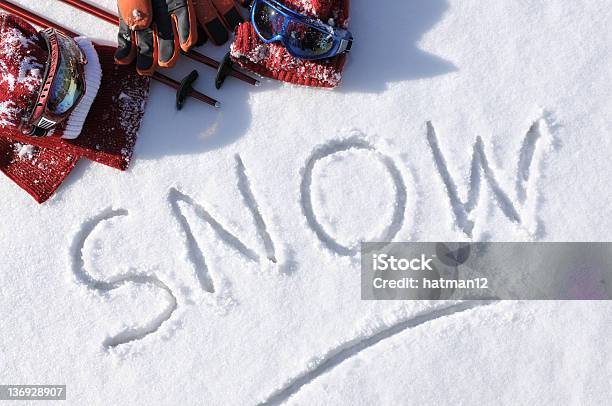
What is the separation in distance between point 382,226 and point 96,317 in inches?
33.0

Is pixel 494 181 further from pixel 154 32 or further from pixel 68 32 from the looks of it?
pixel 68 32

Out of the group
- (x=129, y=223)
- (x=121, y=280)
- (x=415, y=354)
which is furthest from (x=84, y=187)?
(x=415, y=354)

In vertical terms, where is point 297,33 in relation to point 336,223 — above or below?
above

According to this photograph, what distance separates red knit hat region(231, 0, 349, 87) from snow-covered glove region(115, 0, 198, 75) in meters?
0.14

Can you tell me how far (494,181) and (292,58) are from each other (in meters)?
0.64

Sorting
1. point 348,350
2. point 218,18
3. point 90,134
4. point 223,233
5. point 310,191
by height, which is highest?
point 218,18

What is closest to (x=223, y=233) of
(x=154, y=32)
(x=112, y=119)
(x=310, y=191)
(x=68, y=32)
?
(x=310, y=191)

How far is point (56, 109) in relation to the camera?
1.36 m

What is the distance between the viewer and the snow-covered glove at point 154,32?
1411 millimetres

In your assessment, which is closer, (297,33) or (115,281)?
(297,33)

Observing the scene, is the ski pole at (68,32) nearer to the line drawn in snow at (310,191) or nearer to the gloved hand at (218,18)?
the gloved hand at (218,18)

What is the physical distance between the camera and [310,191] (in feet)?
4.95

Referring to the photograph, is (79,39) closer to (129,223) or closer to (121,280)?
(129,223)

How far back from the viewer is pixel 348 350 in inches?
58.9
